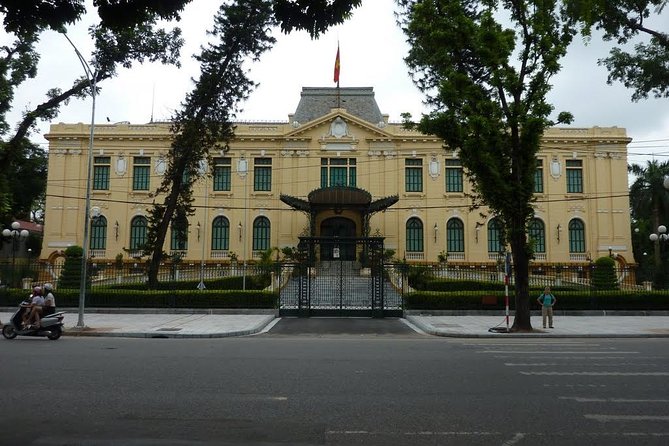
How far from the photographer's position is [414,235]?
145 ft

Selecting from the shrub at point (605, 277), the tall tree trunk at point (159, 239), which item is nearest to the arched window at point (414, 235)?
the shrub at point (605, 277)

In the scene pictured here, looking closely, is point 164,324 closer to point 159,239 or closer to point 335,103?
point 159,239

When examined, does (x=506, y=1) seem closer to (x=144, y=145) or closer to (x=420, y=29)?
(x=420, y=29)

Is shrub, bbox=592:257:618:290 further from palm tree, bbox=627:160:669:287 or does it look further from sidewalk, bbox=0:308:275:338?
palm tree, bbox=627:160:669:287

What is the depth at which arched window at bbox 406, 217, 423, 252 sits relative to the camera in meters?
44.0

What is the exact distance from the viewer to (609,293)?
24.1 m

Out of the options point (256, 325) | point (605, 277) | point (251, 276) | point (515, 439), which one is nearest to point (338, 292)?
point (256, 325)

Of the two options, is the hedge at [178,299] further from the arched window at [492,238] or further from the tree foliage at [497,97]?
the arched window at [492,238]

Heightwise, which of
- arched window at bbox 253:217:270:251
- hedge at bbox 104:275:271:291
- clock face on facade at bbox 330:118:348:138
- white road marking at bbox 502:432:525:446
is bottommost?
white road marking at bbox 502:432:525:446

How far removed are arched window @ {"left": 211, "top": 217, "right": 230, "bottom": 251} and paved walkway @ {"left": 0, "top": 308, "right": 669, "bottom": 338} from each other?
2041cm

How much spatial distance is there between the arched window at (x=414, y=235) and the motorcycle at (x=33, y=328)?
31.8m

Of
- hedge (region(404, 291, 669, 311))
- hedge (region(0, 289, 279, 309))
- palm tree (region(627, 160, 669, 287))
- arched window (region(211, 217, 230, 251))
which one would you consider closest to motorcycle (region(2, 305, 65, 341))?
hedge (region(0, 289, 279, 309))

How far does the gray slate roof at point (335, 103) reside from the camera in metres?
47.4

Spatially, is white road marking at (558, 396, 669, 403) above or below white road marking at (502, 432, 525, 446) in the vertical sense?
below
